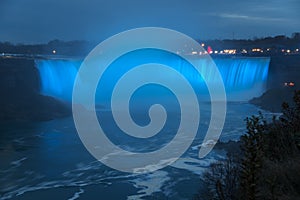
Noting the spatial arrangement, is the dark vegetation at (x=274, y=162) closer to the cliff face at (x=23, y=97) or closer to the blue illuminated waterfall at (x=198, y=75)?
the cliff face at (x=23, y=97)

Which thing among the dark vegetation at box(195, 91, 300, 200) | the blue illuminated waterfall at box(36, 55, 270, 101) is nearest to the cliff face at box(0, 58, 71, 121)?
the blue illuminated waterfall at box(36, 55, 270, 101)

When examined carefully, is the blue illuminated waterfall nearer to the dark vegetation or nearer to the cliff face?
the cliff face

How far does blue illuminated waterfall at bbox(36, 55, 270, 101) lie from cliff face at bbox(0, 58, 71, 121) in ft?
5.96

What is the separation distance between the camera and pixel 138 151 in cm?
1783

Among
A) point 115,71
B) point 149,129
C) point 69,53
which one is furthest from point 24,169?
point 69,53

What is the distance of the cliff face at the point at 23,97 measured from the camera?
28.5 meters

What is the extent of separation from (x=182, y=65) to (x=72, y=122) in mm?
30770

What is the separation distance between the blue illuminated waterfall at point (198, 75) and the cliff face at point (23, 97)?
182 cm

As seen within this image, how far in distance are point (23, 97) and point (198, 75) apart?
2633 cm

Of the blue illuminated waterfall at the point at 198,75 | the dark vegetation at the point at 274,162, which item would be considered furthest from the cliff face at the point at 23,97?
the dark vegetation at the point at 274,162

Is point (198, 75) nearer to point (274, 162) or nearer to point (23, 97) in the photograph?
point (23, 97)

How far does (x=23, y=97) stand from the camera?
1251 inches

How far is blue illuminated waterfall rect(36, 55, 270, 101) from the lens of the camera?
3797 cm

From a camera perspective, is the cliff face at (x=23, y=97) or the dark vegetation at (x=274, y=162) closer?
the dark vegetation at (x=274, y=162)
